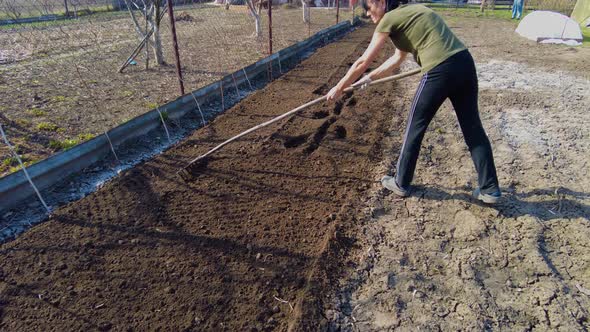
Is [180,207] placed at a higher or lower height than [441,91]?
lower

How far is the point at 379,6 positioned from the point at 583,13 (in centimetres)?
1525

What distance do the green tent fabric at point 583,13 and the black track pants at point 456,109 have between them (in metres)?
14.3

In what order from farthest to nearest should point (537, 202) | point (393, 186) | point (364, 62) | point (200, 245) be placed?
point (393, 186), point (537, 202), point (364, 62), point (200, 245)

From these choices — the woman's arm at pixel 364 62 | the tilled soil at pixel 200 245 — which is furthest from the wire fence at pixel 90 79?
the woman's arm at pixel 364 62

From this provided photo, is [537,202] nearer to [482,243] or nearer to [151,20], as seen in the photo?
[482,243]

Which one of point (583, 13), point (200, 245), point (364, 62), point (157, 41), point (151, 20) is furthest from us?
point (583, 13)

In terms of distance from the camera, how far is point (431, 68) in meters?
2.48

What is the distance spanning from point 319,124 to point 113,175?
2.38 metres

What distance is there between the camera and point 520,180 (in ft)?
10.7

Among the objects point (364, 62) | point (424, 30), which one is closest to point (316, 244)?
point (364, 62)

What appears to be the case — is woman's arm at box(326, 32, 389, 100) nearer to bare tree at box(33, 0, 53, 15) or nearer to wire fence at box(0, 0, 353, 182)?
wire fence at box(0, 0, 353, 182)

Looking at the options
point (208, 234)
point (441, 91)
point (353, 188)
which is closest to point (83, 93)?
point (208, 234)

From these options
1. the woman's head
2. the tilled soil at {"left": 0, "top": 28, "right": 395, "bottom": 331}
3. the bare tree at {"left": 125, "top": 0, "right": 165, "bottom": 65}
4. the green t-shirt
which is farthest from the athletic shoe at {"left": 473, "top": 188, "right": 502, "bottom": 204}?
the bare tree at {"left": 125, "top": 0, "right": 165, "bottom": 65}

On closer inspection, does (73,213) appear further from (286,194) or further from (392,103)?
(392,103)
